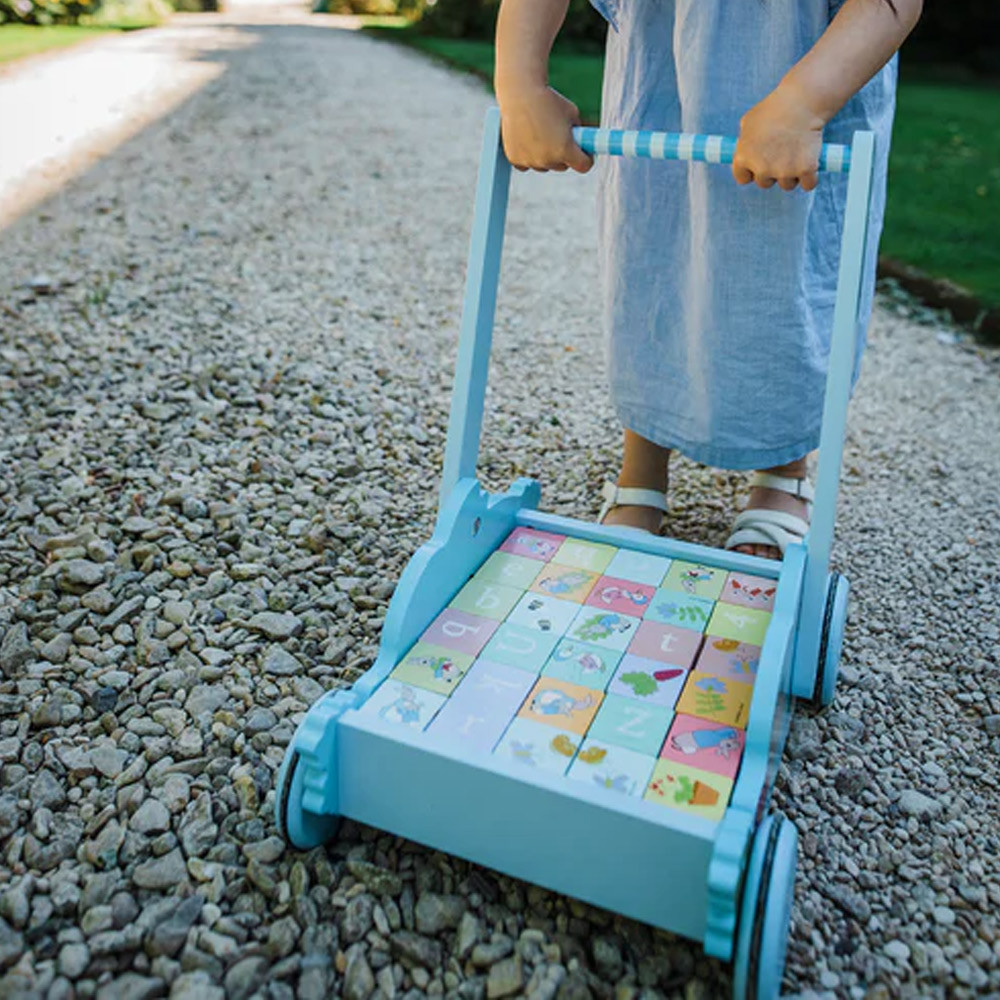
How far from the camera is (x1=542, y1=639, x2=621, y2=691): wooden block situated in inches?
46.2

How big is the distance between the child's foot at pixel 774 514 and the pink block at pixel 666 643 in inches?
16.4

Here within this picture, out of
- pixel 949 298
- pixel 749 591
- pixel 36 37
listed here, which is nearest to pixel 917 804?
pixel 749 591

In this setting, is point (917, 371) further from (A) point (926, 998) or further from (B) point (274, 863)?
(B) point (274, 863)

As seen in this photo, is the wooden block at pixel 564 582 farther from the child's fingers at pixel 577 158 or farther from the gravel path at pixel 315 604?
the child's fingers at pixel 577 158

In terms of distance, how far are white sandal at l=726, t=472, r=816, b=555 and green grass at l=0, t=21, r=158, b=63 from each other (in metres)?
6.14

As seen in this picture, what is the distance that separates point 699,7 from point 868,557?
0.93 metres

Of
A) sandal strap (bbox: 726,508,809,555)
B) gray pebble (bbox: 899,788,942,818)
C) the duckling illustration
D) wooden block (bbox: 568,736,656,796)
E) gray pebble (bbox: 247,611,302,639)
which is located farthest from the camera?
sandal strap (bbox: 726,508,809,555)

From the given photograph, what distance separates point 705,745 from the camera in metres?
1.08

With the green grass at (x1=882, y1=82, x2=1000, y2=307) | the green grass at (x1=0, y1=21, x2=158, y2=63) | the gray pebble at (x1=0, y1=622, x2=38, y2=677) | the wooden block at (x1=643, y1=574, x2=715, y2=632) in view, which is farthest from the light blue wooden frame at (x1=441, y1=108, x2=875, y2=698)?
the green grass at (x1=0, y1=21, x2=158, y2=63)

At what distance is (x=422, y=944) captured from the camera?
1017mm

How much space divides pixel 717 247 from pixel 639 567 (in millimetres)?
457

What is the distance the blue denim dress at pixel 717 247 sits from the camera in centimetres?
133

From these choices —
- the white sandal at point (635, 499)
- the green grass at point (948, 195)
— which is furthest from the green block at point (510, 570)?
the green grass at point (948, 195)

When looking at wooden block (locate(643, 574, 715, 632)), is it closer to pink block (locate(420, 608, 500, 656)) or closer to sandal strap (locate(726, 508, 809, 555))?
pink block (locate(420, 608, 500, 656))
